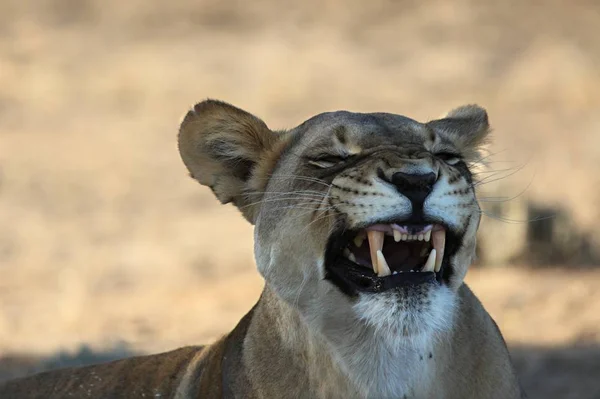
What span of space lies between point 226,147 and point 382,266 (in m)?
1.04

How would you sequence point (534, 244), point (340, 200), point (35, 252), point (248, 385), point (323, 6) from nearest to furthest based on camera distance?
1. point (340, 200)
2. point (248, 385)
3. point (534, 244)
4. point (35, 252)
5. point (323, 6)

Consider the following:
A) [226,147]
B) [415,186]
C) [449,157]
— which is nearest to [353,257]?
[415,186]

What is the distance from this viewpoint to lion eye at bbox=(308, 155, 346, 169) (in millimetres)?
3695

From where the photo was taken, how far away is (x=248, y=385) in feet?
12.6

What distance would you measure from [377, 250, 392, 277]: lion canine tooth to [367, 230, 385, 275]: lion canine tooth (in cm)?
2

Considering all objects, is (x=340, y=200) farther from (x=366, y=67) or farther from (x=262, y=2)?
(x=262, y=2)

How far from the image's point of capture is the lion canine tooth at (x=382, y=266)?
331 cm

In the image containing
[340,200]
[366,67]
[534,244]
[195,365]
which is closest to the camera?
[340,200]

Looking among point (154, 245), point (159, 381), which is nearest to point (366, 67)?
point (154, 245)

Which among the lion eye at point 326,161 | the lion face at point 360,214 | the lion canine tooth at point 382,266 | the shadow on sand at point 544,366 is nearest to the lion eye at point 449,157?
the lion face at point 360,214

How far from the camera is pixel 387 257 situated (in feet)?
11.3

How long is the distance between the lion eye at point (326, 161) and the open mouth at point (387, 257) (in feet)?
1.03

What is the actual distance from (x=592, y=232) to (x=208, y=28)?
9627mm

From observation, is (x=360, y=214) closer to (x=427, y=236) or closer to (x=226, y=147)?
(x=427, y=236)
